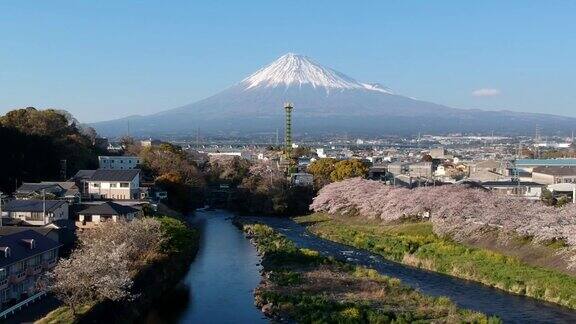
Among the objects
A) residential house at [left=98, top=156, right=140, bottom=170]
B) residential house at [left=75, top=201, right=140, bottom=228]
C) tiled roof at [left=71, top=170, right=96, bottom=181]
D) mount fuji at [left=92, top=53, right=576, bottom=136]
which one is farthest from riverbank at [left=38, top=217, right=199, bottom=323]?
mount fuji at [left=92, top=53, right=576, bottom=136]

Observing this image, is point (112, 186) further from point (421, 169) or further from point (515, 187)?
point (421, 169)

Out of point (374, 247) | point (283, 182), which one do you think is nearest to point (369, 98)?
point (283, 182)

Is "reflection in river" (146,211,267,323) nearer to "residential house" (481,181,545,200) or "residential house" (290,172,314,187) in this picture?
"residential house" (290,172,314,187)

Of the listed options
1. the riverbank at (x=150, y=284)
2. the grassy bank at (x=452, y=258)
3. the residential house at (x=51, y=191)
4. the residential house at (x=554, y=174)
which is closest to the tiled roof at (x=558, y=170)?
the residential house at (x=554, y=174)

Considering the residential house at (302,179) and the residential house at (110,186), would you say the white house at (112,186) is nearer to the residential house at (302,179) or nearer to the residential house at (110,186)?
the residential house at (110,186)

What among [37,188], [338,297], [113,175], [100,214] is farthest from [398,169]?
[338,297]

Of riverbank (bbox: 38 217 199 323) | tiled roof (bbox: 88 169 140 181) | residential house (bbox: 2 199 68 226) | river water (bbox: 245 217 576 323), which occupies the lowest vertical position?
river water (bbox: 245 217 576 323)
